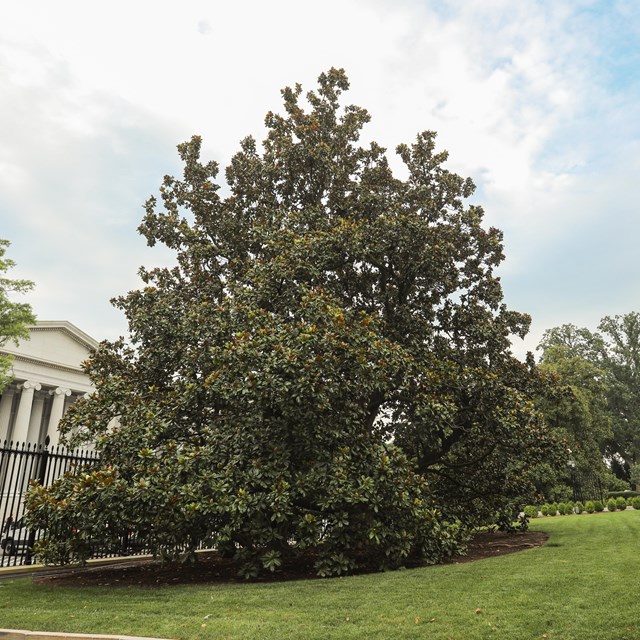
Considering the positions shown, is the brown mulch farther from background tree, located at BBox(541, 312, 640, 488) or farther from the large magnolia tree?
background tree, located at BBox(541, 312, 640, 488)

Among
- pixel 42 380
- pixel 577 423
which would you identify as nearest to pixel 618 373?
pixel 577 423

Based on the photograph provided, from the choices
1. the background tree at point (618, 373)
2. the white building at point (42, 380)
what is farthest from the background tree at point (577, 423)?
the white building at point (42, 380)

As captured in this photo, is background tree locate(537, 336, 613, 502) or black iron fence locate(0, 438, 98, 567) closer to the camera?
black iron fence locate(0, 438, 98, 567)

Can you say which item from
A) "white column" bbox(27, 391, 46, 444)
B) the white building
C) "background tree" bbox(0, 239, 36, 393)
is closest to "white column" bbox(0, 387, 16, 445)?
the white building

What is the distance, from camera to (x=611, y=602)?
5.89m

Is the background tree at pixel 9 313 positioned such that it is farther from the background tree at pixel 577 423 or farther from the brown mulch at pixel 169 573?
the background tree at pixel 577 423

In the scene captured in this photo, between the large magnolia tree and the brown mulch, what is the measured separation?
0.48 m

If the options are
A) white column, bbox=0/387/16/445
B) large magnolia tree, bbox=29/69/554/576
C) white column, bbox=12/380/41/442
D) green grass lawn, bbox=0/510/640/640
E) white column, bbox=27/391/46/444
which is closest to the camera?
green grass lawn, bbox=0/510/640/640

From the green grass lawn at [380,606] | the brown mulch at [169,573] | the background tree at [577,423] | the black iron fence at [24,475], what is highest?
the background tree at [577,423]

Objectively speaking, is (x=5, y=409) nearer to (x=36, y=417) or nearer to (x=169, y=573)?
(x=36, y=417)

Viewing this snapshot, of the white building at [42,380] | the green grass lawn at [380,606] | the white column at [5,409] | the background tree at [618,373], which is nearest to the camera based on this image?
the green grass lawn at [380,606]

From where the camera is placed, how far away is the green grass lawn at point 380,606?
5.33 metres

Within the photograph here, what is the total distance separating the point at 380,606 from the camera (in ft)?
21.3

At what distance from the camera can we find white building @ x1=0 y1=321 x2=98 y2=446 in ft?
120
